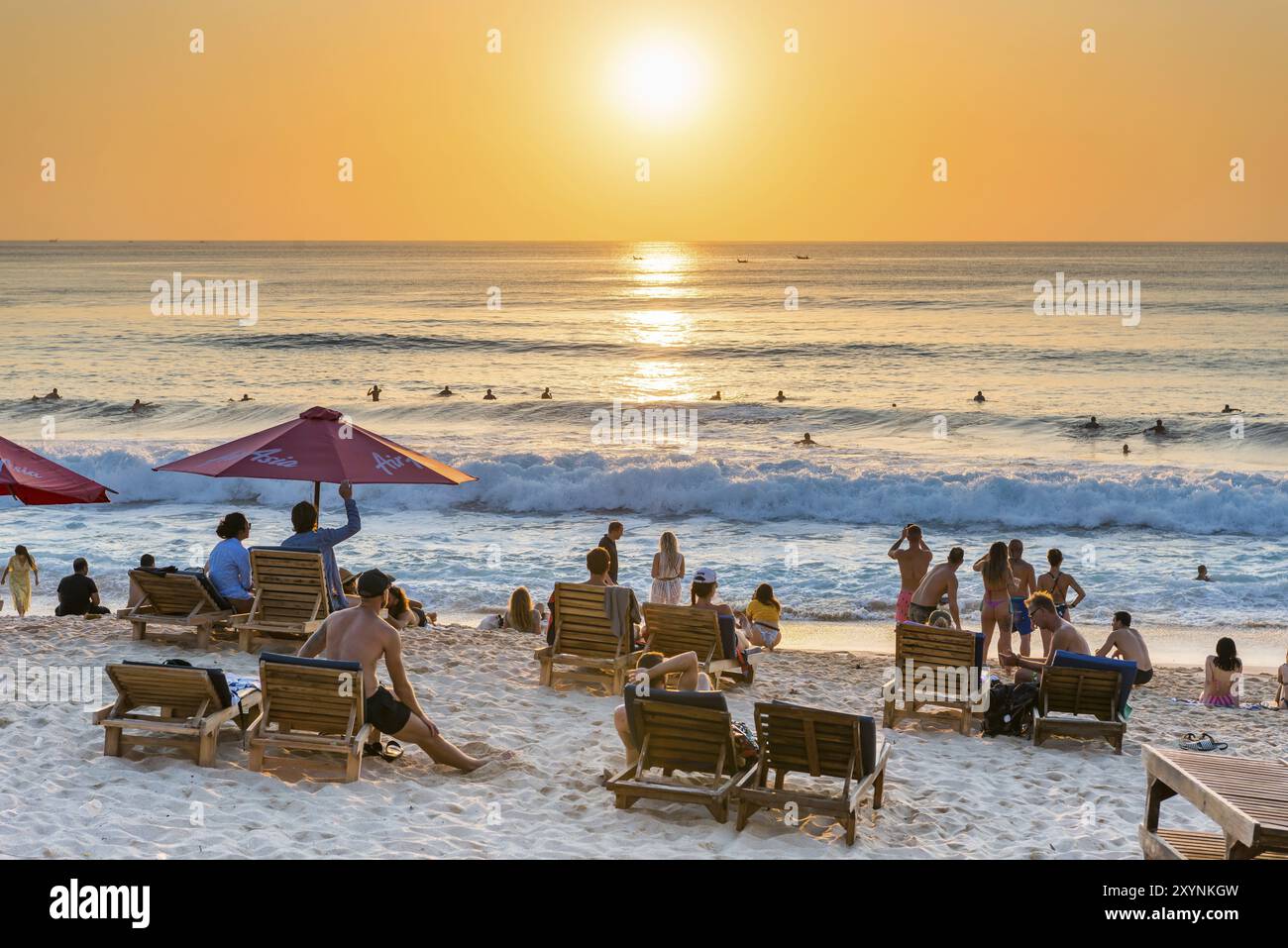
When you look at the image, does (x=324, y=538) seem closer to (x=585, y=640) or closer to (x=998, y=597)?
(x=585, y=640)

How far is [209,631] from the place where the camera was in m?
10.3

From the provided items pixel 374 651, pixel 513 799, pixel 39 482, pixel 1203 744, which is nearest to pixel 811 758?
pixel 513 799

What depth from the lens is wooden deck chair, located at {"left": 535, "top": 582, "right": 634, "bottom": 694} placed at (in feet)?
32.5

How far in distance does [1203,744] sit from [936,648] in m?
2.14

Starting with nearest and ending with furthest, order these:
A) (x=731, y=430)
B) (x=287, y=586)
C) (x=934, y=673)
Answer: (x=934, y=673) < (x=287, y=586) < (x=731, y=430)

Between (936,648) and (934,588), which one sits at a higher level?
(934,588)

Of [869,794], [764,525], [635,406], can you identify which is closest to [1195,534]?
[764,525]

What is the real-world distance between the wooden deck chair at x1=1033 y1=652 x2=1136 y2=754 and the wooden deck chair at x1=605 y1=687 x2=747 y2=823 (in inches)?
128

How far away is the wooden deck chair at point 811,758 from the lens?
666 centimetres

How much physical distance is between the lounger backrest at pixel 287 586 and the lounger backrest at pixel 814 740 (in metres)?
4.65

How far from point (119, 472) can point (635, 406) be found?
18516 mm

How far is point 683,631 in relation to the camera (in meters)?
10.1

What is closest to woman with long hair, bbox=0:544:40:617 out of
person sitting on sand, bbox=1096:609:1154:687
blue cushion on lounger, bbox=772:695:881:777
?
blue cushion on lounger, bbox=772:695:881:777
